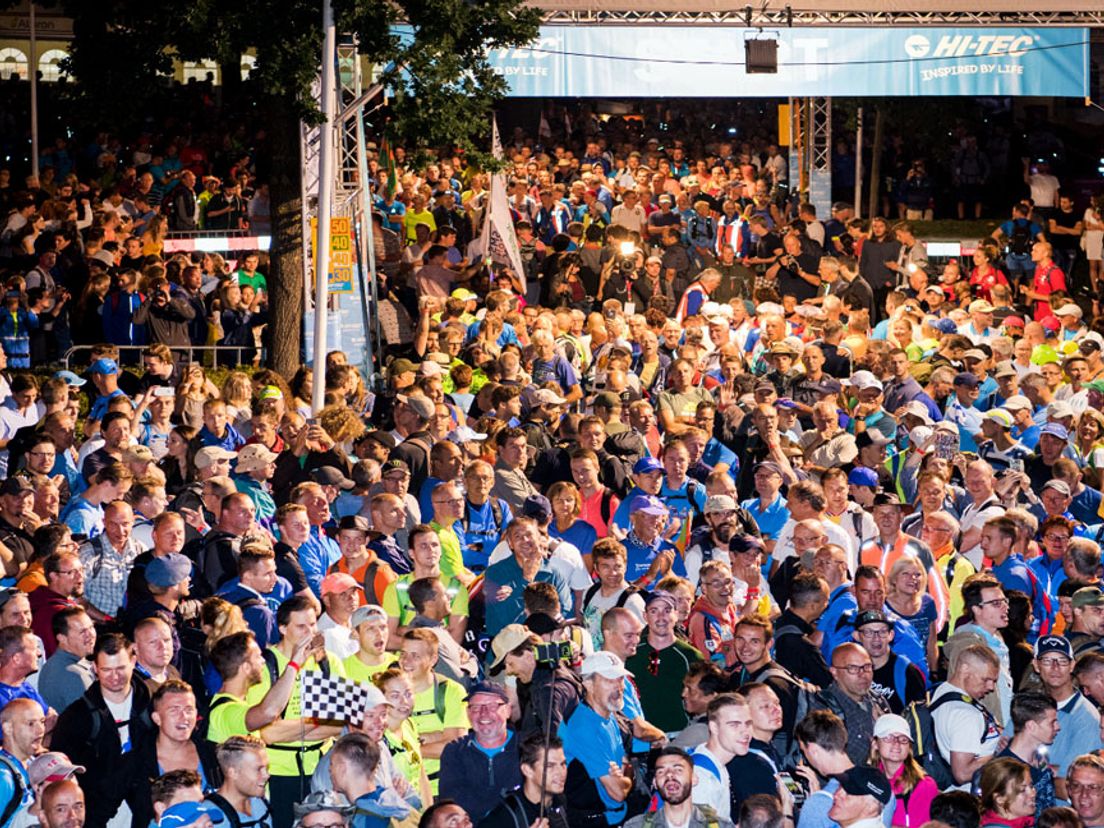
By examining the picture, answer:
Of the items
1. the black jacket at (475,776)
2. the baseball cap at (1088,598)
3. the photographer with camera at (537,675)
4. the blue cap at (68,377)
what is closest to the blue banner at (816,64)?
the blue cap at (68,377)

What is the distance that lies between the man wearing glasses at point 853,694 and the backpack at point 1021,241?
15133 mm

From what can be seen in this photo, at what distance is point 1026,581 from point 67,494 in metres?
6.31

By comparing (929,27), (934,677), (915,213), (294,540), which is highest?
(929,27)

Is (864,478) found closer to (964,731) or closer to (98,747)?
(964,731)

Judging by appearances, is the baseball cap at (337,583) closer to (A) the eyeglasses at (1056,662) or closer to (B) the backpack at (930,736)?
(B) the backpack at (930,736)

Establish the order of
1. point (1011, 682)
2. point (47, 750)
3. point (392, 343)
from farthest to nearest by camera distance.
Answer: point (392, 343)
point (1011, 682)
point (47, 750)

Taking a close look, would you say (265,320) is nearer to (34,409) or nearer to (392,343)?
(392,343)

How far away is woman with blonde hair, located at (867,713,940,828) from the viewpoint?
904 centimetres

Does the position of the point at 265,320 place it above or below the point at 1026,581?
above

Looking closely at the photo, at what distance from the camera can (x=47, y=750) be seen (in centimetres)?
877

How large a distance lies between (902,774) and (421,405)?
18.8 ft

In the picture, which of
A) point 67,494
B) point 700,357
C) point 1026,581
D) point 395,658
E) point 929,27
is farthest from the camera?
point 929,27

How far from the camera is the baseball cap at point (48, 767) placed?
8273mm

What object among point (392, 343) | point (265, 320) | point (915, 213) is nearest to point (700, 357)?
point (392, 343)
